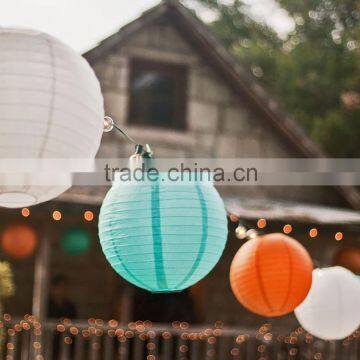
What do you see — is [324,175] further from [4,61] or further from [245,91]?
[4,61]

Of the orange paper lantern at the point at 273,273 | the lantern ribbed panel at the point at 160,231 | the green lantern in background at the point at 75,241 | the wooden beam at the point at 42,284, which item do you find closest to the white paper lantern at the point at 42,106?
the lantern ribbed panel at the point at 160,231

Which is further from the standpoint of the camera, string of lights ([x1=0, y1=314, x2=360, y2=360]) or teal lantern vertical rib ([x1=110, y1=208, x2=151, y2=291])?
string of lights ([x1=0, y1=314, x2=360, y2=360])

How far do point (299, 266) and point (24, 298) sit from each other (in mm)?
6468

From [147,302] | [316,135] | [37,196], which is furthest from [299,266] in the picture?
[316,135]

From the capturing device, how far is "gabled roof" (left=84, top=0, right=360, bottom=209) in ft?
37.4

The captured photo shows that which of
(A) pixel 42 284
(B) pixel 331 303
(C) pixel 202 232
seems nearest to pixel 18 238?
(A) pixel 42 284

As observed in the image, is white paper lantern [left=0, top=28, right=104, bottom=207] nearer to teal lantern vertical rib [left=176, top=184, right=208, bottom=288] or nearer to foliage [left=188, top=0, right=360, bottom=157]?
teal lantern vertical rib [left=176, top=184, right=208, bottom=288]

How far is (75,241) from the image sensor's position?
11711 mm

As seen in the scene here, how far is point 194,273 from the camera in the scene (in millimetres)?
4902

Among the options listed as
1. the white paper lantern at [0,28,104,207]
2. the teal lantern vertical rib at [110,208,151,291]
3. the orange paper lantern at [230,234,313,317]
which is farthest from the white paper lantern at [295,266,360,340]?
the white paper lantern at [0,28,104,207]

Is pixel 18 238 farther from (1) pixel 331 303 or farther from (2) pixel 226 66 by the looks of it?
(1) pixel 331 303

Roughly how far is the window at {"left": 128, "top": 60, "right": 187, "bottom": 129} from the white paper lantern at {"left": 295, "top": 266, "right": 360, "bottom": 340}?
4.88 metres

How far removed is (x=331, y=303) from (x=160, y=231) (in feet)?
9.01

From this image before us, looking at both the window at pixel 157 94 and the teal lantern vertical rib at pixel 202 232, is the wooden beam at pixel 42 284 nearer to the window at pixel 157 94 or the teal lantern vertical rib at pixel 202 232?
the window at pixel 157 94
